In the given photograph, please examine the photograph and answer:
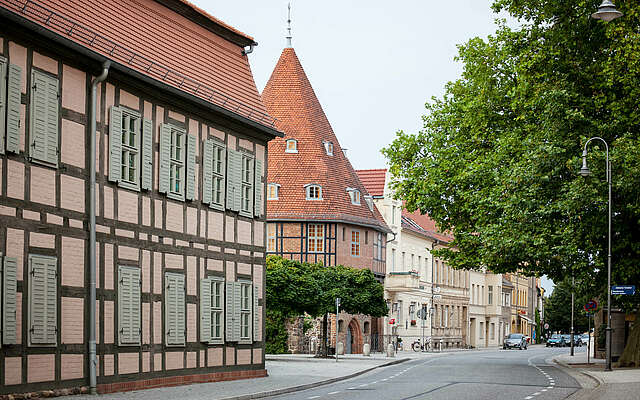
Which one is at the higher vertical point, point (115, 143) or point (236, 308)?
point (115, 143)

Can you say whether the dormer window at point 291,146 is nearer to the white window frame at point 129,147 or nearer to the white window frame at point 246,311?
the white window frame at point 246,311

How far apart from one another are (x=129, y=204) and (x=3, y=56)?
5588 mm

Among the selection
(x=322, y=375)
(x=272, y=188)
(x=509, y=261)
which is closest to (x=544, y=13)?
(x=509, y=261)

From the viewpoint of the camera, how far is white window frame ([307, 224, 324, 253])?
61281mm

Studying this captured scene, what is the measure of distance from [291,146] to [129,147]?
40756 mm

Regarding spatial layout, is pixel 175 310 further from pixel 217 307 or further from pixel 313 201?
pixel 313 201

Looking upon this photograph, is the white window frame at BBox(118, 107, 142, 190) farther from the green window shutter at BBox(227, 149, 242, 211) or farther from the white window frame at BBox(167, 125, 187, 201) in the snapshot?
the green window shutter at BBox(227, 149, 242, 211)

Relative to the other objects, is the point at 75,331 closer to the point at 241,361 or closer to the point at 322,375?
the point at 241,361

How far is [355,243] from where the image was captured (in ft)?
208

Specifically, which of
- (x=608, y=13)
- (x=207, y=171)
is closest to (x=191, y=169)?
(x=207, y=171)

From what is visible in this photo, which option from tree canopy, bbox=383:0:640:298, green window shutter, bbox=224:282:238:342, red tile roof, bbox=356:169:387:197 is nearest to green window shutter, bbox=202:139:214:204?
green window shutter, bbox=224:282:238:342

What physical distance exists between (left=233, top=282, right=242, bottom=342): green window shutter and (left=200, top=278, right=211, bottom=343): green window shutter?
171 cm

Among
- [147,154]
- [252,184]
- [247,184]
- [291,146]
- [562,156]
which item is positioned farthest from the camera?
[291,146]

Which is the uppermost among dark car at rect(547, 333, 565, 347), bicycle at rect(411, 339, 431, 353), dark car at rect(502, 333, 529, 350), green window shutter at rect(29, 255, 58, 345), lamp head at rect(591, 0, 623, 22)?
lamp head at rect(591, 0, 623, 22)
